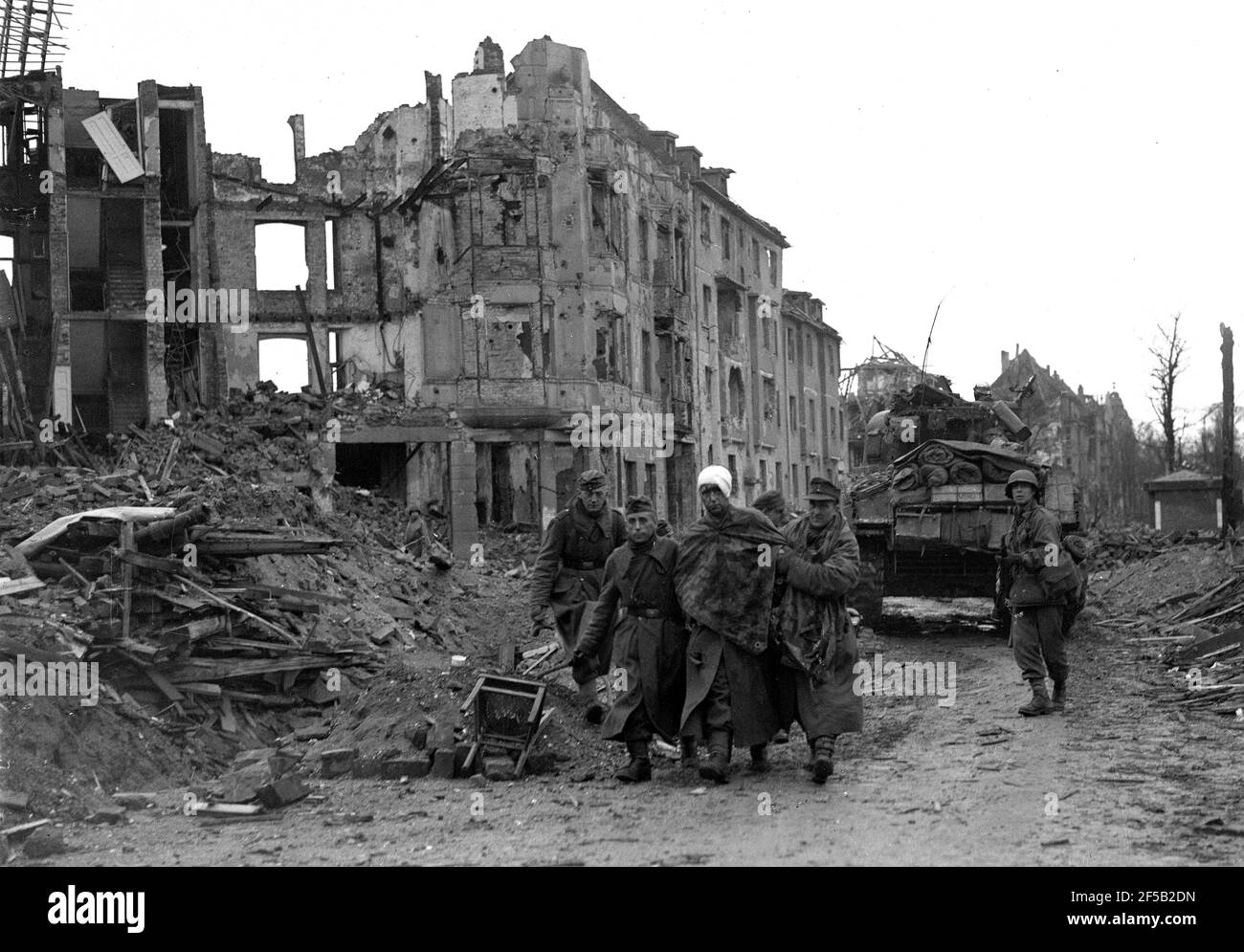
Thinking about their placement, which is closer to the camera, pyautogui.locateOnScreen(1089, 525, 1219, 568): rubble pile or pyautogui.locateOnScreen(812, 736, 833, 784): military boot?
pyautogui.locateOnScreen(812, 736, 833, 784): military boot

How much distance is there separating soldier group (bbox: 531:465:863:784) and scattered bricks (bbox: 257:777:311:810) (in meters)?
2.04

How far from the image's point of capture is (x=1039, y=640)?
1234 centimetres

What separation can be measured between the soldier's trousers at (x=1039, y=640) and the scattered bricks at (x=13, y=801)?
7.65m

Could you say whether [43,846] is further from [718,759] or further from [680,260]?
[680,260]

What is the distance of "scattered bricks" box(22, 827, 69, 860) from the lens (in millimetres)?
7688

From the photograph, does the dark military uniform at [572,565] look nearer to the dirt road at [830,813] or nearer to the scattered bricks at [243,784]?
the dirt road at [830,813]

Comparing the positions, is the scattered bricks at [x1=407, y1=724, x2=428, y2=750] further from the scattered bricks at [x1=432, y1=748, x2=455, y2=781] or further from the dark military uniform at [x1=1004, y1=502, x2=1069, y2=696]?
the dark military uniform at [x1=1004, y1=502, x2=1069, y2=696]

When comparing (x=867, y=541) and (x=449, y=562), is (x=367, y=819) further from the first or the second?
(x=449, y=562)

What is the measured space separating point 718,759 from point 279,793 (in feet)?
8.97

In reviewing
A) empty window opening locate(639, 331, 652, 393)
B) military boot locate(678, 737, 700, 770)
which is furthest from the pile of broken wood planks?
empty window opening locate(639, 331, 652, 393)

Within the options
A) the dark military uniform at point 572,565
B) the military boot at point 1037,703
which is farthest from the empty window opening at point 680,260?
the military boot at point 1037,703

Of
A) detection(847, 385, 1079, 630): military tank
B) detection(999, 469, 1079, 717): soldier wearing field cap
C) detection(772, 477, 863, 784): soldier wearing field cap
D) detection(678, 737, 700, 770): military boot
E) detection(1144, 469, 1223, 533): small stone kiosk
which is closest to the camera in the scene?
detection(772, 477, 863, 784): soldier wearing field cap
